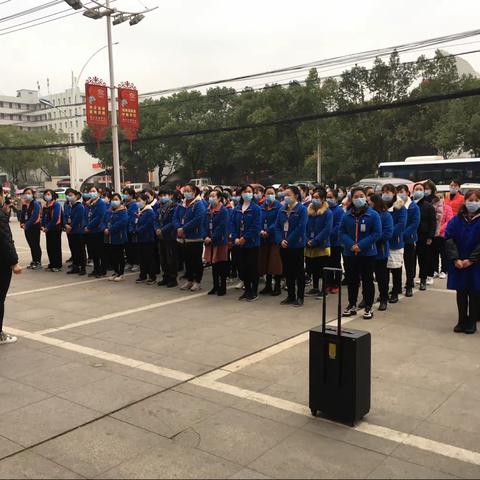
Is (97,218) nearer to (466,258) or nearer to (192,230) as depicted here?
(192,230)

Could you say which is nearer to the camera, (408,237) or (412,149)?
(408,237)

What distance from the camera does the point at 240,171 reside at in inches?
1967

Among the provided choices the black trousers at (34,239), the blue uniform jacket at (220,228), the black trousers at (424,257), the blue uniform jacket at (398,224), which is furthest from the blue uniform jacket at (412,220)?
the black trousers at (34,239)

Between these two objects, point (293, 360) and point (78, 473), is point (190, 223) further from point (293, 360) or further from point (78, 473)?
point (78, 473)

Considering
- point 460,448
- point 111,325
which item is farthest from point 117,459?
point 111,325

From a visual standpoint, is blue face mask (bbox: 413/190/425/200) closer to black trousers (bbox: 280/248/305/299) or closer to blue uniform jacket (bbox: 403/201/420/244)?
blue uniform jacket (bbox: 403/201/420/244)

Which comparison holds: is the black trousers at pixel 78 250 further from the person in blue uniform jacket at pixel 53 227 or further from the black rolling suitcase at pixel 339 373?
the black rolling suitcase at pixel 339 373

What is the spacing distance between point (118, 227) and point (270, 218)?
10.5 feet

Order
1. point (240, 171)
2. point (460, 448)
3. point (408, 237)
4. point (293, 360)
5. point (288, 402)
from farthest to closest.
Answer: point (240, 171) < point (408, 237) < point (293, 360) < point (288, 402) < point (460, 448)

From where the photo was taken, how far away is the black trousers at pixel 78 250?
1123 cm

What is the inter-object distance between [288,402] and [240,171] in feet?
151

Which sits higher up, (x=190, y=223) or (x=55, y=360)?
(x=190, y=223)

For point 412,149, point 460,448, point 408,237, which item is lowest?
point 460,448

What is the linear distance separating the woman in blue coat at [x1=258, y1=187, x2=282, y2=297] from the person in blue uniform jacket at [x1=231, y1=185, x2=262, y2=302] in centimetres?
27
